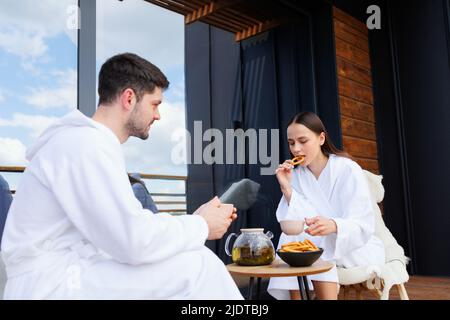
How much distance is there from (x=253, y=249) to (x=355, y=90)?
8.16 feet

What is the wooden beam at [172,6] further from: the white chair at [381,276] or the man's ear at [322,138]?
the white chair at [381,276]

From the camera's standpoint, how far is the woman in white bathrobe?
183 centimetres

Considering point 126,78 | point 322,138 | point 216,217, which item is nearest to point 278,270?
point 216,217

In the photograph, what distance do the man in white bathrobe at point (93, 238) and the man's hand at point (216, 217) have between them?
97mm

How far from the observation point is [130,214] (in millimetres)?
938

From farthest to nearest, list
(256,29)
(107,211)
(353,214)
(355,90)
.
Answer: (355,90)
(256,29)
(353,214)
(107,211)

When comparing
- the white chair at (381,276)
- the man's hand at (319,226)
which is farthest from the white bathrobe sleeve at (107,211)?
the white chair at (381,276)

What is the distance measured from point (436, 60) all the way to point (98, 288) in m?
3.69

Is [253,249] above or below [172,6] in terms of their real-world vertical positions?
below

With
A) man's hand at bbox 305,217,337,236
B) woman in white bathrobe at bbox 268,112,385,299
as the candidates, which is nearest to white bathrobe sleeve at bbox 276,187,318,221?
woman in white bathrobe at bbox 268,112,385,299

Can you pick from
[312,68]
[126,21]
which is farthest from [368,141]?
[126,21]

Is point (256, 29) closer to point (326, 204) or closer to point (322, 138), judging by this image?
point (322, 138)

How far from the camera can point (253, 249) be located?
1.60m

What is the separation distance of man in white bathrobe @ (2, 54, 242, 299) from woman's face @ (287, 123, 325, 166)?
1.19m
